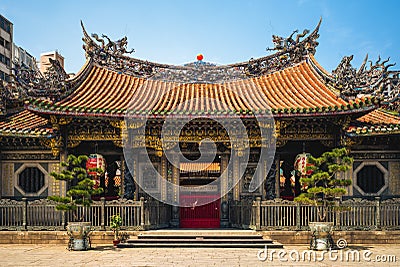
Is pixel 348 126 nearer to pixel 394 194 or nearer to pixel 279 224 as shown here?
pixel 394 194

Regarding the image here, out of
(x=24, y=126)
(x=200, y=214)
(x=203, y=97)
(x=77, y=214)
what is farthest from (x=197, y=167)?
(x=24, y=126)

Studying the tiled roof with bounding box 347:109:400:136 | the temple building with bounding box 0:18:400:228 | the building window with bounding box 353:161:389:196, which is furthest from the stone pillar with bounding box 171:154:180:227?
the building window with bounding box 353:161:389:196

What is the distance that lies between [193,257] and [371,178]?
7.69m

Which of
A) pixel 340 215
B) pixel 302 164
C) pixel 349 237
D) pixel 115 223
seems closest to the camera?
pixel 115 223

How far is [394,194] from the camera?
16.3m

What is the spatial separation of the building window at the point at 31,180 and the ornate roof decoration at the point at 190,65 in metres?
5.09

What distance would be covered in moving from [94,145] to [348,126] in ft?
29.2

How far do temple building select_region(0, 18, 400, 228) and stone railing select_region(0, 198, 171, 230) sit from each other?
4.06ft

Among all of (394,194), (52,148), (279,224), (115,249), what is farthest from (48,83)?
(394,194)

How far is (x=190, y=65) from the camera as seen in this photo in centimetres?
1955

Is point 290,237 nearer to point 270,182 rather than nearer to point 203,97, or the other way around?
point 270,182

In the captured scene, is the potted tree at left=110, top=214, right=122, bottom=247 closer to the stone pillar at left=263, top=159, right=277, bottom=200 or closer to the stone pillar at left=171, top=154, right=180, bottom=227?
the stone pillar at left=171, top=154, right=180, bottom=227

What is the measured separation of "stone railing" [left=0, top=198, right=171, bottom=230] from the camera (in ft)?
48.8

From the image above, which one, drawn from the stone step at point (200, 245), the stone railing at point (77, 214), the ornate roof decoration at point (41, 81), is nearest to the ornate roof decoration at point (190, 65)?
the ornate roof decoration at point (41, 81)
